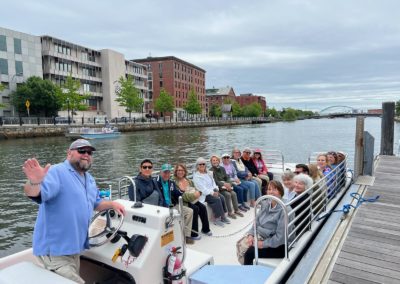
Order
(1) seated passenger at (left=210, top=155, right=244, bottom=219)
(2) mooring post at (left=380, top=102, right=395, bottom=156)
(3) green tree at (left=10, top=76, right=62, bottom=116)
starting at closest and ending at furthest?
(1) seated passenger at (left=210, top=155, right=244, bottom=219), (2) mooring post at (left=380, top=102, right=395, bottom=156), (3) green tree at (left=10, top=76, right=62, bottom=116)

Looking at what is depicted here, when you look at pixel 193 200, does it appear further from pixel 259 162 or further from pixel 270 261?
pixel 259 162

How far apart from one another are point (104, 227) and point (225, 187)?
376 cm

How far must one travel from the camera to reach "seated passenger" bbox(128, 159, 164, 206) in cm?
498

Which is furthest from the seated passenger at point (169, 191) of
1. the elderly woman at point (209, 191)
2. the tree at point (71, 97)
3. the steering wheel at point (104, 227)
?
the tree at point (71, 97)

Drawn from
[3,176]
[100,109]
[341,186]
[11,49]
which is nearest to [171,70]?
[100,109]

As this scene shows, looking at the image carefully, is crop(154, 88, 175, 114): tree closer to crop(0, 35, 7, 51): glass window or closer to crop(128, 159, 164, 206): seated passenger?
crop(0, 35, 7, 51): glass window

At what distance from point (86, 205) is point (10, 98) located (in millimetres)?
51254

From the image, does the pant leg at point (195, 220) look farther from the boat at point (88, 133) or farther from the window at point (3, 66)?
the window at point (3, 66)

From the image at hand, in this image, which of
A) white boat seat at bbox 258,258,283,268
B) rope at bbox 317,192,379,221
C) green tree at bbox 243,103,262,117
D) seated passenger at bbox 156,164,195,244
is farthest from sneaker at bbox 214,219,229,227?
green tree at bbox 243,103,262,117

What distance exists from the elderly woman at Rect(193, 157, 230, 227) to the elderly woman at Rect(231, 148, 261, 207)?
1.30m

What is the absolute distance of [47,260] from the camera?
2.74m

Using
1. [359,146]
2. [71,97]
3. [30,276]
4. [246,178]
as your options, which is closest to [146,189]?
[30,276]

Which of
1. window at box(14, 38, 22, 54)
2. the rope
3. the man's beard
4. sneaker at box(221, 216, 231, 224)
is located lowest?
sneaker at box(221, 216, 231, 224)

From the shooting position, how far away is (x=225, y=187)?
22.2 feet
